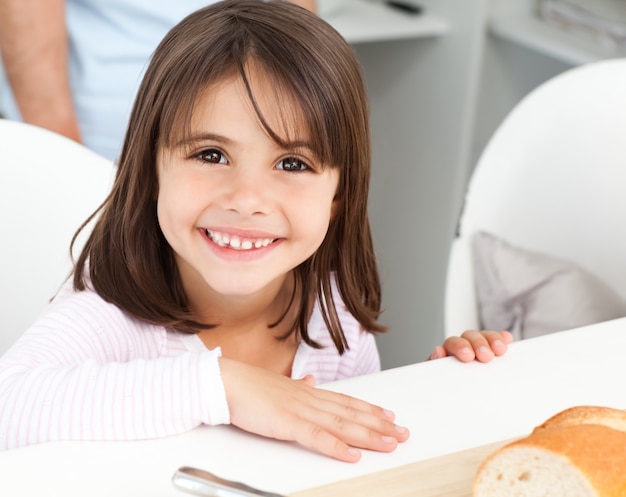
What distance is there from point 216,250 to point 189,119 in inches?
4.6

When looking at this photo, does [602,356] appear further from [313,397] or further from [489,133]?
[489,133]

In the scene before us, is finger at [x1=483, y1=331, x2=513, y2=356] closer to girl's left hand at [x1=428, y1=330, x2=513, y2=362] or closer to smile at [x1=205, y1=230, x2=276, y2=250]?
girl's left hand at [x1=428, y1=330, x2=513, y2=362]

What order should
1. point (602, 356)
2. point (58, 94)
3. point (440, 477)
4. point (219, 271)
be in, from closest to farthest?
point (440, 477) → point (602, 356) → point (219, 271) → point (58, 94)

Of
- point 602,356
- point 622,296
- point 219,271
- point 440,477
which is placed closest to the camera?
point 440,477

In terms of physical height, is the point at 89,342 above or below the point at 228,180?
below

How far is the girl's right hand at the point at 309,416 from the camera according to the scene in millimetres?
606

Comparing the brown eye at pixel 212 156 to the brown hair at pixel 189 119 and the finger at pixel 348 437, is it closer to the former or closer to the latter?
the brown hair at pixel 189 119

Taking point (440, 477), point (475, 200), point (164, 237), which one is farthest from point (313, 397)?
point (475, 200)

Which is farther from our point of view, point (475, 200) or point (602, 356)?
point (475, 200)

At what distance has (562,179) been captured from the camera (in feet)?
3.88

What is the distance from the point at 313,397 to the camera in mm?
649

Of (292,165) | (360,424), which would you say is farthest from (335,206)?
(360,424)

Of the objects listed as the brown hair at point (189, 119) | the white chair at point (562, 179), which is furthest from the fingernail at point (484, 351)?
the white chair at point (562, 179)

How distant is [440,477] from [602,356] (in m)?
0.21
